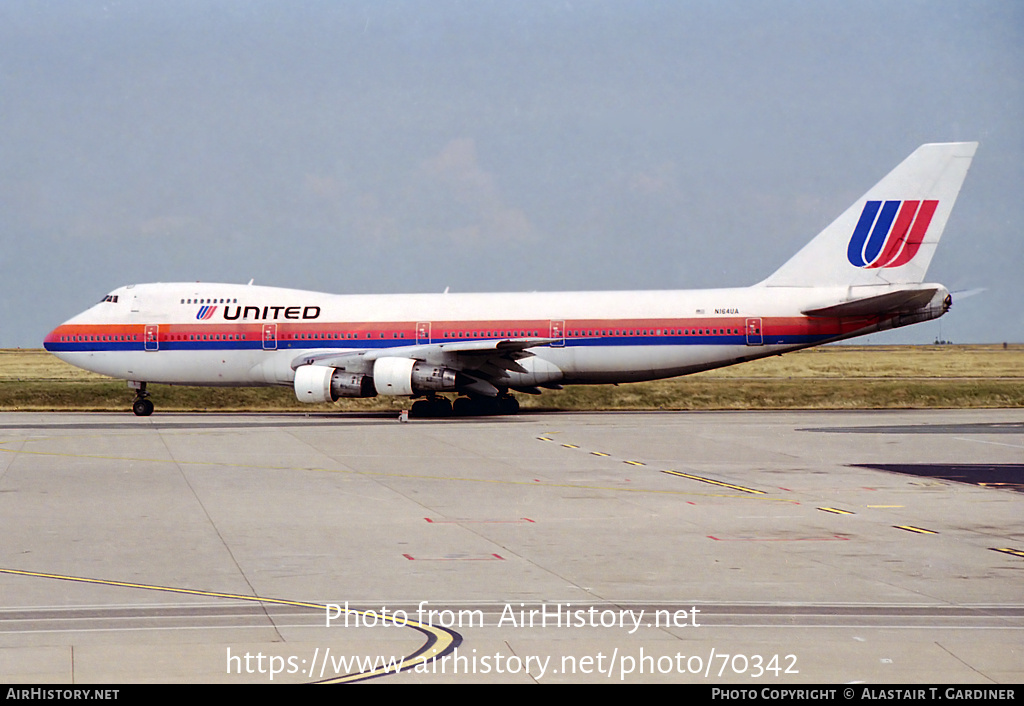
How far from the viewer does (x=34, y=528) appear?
566 inches

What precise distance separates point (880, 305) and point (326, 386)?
19365 millimetres

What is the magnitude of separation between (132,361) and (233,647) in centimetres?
3640

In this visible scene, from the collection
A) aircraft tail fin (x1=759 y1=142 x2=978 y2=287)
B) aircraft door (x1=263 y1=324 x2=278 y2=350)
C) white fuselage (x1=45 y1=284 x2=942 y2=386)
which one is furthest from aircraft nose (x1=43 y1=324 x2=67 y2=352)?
aircraft tail fin (x1=759 y1=142 x2=978 y2=287)

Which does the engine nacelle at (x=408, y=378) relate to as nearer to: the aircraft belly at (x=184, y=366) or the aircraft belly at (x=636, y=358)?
the aircraft belly at (x=636, y=358)

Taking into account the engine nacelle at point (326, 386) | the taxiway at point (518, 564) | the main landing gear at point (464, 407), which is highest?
the engine nacelle at point (326, 386)

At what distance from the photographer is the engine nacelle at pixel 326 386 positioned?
3756 centimetres

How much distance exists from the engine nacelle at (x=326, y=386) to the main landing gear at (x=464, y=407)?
260cm

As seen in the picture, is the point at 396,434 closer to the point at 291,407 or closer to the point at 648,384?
the point at 291,407

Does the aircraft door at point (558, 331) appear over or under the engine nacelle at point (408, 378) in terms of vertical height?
over

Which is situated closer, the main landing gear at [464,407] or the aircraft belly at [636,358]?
the aircraft belly at [636,358]

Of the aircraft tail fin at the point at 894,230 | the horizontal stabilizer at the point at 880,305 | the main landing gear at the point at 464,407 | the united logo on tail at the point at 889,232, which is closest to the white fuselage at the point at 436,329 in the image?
the horizontal stabilizer at the point at 880,305

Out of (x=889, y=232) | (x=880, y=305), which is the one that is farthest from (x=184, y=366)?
(x=889, y=232)
